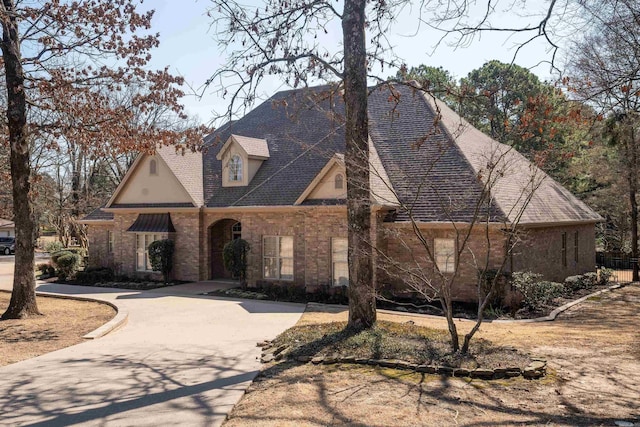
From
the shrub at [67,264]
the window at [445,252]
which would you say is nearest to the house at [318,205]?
the window at [445,252]

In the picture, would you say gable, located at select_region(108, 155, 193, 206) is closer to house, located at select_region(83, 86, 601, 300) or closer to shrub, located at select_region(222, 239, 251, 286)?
house, located at select_region(83, 86, 601, 300)

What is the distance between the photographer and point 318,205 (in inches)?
714

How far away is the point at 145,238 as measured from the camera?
23.6m

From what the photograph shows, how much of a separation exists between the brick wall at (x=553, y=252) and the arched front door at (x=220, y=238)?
38.7 ft

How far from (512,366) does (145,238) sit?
1897cm

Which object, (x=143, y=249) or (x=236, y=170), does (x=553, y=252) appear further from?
(x=143, y=249)

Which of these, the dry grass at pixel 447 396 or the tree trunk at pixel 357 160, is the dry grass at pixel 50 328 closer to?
the dry grass at pixel 447 396

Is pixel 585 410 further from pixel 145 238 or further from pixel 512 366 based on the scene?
pixel 145 238

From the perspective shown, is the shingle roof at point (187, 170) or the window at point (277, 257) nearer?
the window at point (277, 257)

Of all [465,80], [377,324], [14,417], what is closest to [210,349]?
[377,324]

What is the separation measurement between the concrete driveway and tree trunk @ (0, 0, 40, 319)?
10.1 ft

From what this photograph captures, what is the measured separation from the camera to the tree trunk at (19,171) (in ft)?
46.0

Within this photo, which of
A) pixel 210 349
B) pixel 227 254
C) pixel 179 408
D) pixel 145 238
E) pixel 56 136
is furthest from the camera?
pixel 145 238

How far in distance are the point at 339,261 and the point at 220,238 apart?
7.05 metres
